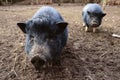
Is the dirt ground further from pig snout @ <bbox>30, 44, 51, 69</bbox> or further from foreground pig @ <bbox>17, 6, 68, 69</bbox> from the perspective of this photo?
pig snout @ <bbox>30, 44, 51, 69</bbox>

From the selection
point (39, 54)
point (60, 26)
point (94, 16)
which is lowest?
point (39, 54)

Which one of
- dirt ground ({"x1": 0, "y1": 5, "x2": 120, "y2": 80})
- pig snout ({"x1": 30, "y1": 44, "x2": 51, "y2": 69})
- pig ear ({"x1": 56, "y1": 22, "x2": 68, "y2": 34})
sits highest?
pig ear ({"x1": 56, "y1": 22, "x2": 68, "y2": 34})

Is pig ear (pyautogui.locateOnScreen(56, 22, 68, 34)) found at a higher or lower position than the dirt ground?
higher

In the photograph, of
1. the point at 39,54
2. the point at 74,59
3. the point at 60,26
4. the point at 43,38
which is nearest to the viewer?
the point at 39,54

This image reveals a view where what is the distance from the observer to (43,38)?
2.84m

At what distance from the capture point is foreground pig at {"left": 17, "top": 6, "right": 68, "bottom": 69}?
2695 millimetres

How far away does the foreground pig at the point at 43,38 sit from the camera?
270 cm

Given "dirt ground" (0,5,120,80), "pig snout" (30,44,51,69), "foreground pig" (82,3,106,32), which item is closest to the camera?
"pig snout" (30,44,51,69)

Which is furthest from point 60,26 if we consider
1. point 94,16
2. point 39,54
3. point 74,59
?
point 94,16

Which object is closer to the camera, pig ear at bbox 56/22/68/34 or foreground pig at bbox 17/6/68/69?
foreground pig at bbox 17/6/68/69

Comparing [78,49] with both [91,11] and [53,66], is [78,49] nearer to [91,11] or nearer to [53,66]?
[53,66]

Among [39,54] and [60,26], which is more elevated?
[60,26]

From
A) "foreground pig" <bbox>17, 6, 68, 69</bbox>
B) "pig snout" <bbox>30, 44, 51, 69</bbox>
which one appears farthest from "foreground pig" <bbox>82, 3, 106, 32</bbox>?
"pig snout" <bbox>30, 44, 51, 69</bbox>

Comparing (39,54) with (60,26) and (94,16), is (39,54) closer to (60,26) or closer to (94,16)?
(60,26)
